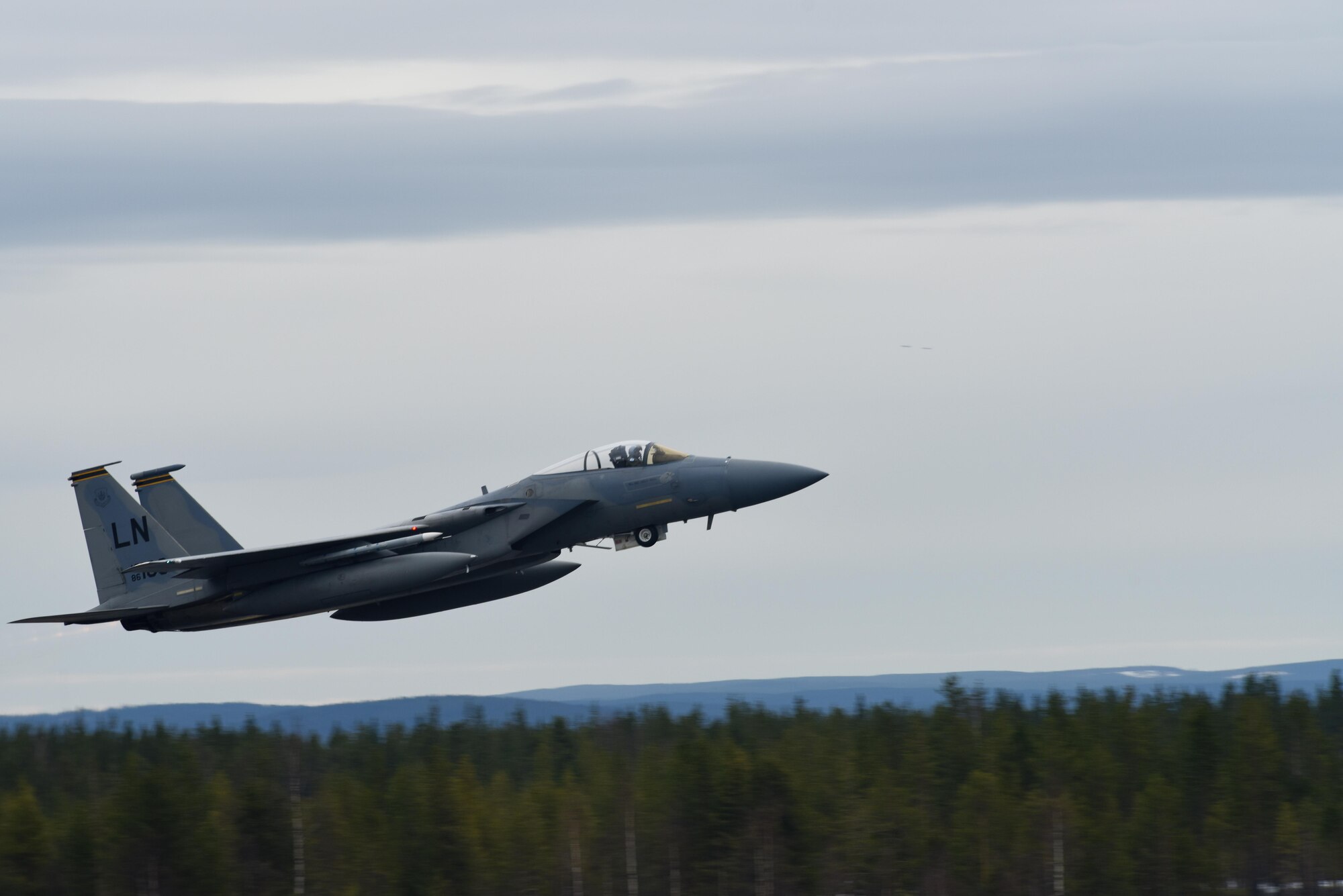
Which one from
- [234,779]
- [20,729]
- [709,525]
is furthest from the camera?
[20,729]

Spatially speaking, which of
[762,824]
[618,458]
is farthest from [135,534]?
[762,824]

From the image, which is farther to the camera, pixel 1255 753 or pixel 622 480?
pixel 1255 753

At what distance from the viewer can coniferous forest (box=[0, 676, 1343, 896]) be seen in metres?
59.7

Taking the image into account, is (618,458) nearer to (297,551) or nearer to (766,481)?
(766,481)

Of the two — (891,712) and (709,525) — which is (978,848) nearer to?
(891,712)

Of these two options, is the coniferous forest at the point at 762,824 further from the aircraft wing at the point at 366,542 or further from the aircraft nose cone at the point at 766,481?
the aircraft nose cone at the point at 766,481

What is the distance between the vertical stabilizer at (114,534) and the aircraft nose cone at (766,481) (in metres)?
13.3

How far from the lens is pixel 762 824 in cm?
5991

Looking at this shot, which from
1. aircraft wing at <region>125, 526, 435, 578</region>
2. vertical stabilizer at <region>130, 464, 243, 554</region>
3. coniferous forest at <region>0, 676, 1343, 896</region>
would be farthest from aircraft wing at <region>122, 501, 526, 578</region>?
coniferous forest at <region>0, 676, 1343, 896</region>

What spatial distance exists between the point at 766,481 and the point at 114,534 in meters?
15.2

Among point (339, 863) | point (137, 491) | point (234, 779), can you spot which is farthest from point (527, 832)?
point (137, 491)

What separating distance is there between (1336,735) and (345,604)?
231 ft

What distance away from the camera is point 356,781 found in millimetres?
68688

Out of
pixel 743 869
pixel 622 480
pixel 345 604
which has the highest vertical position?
pixel 622 480
